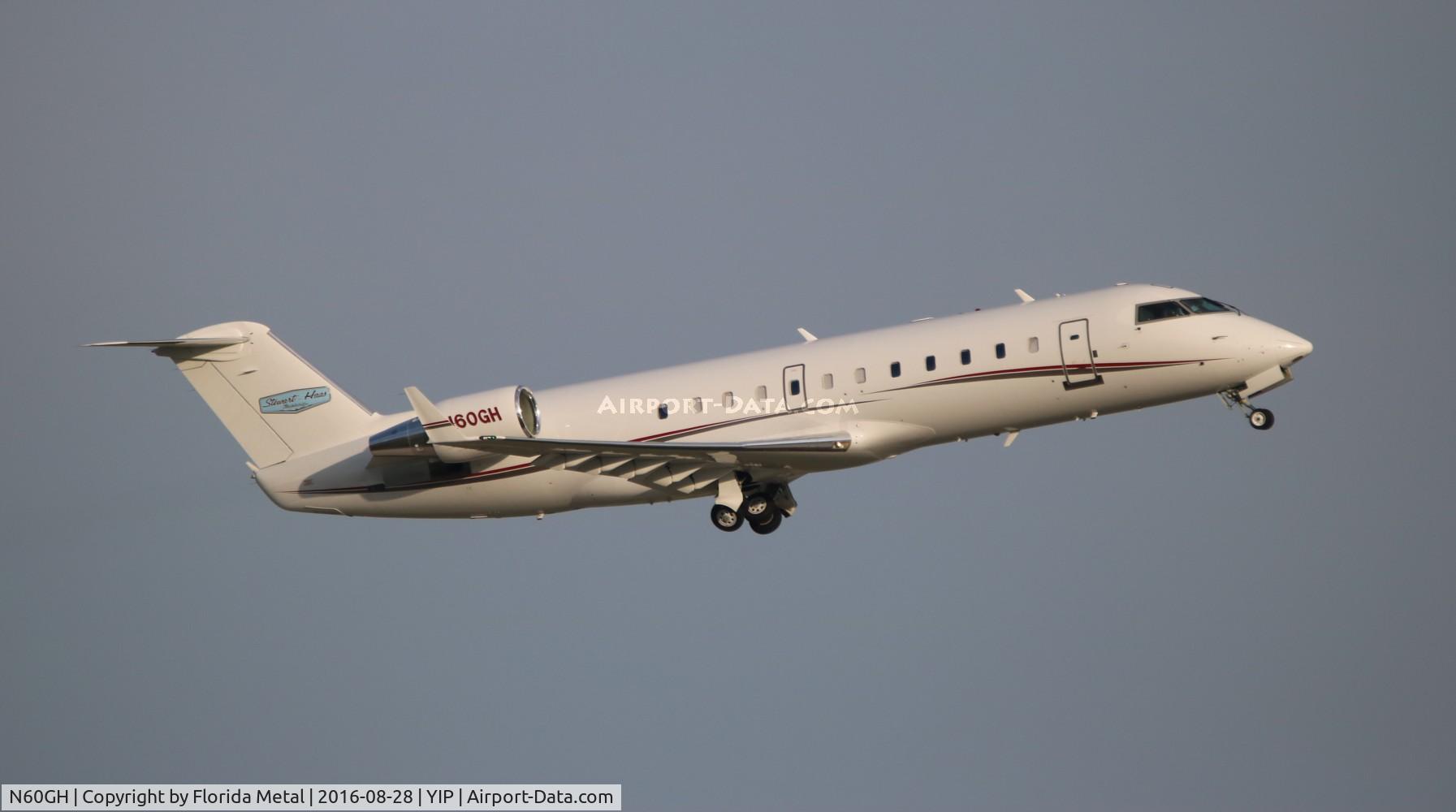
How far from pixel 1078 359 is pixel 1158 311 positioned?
1.37 metres

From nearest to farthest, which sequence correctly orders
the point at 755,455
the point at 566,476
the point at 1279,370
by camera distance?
the point at 1279,370 → the point at 755,455 → the point at 566,476

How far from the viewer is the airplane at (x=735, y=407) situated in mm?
24906

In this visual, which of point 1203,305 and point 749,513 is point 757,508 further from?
point 1203,305

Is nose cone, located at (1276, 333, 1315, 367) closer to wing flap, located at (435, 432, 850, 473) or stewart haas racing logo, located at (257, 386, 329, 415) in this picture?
wing flap, located at (435, 432, 850, 473)

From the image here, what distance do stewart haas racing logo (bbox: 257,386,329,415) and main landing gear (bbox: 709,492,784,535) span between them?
7173 mm

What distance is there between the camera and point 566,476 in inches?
1096

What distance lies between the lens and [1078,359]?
24891 millimetres

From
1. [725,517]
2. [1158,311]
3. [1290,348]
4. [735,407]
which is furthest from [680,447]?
[1290,348]

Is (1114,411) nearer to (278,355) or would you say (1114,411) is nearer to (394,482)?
(394,482)

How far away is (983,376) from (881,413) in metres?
1.66

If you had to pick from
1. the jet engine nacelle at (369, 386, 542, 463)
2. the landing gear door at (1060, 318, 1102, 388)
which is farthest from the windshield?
the jet engine nacelle at (369, 386, 542, 463)

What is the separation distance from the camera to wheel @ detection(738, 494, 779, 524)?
1095 inches


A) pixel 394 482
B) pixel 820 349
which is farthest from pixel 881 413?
pixel 394 482

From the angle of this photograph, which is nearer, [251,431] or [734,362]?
[734,362]
